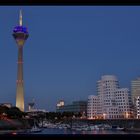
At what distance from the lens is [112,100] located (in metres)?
34.6

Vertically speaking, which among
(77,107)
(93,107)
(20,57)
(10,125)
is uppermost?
(20,57)

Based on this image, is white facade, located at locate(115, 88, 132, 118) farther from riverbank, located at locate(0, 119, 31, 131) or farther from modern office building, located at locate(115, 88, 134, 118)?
riverbank, located at locate(0, 119, 31, 131)

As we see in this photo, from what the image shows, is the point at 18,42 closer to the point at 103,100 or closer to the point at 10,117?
the point at 103,100

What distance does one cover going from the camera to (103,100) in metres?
36.3

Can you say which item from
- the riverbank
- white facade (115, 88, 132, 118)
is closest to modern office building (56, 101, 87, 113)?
white facade (115, 88, 132, 118)

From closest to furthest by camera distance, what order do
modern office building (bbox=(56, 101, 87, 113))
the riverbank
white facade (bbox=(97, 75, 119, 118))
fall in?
1. the riverbank
2. white facade (bbox=(97, 75, 119, 118))
3. modern office building (bbox=(56, 101, 87, 113))

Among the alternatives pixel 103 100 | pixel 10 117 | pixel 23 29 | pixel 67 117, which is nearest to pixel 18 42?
pixel 23 29

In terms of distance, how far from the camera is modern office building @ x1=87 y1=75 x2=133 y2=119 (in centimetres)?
3500

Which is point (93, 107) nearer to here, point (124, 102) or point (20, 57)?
point (124, 102)

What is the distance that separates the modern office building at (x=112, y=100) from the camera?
115 feet

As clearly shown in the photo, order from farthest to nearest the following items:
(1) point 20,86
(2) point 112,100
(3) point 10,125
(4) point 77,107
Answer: (4) point 77,107
(1) point 20,86
(2) point 112,100
(3) point 10,125

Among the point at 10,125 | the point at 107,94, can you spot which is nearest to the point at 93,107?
the point at 107,94

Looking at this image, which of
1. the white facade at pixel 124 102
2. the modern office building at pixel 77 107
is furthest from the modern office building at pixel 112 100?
the modern office building at pixel 77 107
